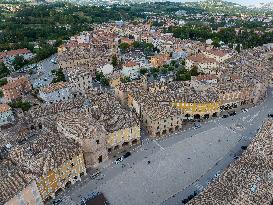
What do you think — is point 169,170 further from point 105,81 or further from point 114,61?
point 114,61

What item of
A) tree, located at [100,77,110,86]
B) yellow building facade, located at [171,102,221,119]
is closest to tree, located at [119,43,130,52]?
tree, located at [100,77,110,86]

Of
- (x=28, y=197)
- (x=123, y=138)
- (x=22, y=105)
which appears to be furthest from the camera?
(x=22, y=105)

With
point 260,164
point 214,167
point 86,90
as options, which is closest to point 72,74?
point 86,90

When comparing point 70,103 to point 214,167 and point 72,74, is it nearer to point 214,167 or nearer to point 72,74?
point 72,74

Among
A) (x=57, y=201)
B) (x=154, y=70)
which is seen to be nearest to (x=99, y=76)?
(x=154, y=70)

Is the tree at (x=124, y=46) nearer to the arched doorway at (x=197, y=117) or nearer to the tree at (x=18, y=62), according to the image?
the tree at (x=18, y=62)

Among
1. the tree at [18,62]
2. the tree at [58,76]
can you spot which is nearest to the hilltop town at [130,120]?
the tree at [58,76]

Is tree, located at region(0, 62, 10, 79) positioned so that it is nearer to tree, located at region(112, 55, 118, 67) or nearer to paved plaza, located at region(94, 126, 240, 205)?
tree, located at region(112, 55, 118, 67)
